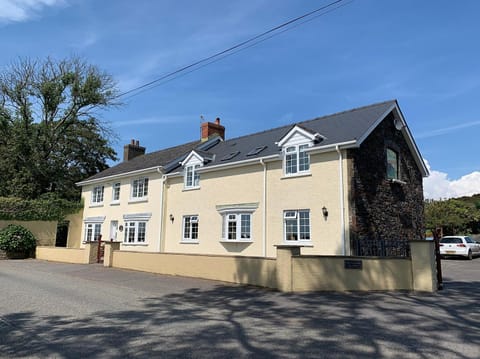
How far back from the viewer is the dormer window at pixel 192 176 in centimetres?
2212

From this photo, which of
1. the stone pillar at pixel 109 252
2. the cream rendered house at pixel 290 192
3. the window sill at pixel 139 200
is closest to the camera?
the cream rendered house at pixel 290 192

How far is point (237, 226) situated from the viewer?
63.0 feet

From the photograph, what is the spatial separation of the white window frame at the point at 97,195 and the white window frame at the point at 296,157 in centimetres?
1681

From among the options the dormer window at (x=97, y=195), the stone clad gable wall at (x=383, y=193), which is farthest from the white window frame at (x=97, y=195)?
the stone clad gable wall at (x=383, y=193)

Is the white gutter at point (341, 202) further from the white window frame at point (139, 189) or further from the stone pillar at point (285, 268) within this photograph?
the white window frame at point (139, 189)

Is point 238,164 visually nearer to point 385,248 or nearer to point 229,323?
point 385,248

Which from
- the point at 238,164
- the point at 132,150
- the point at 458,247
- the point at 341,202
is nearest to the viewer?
the point at 341,202

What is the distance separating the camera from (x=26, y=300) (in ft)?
32.8

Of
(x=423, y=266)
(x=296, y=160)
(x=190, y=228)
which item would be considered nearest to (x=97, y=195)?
(x=190, y=228)

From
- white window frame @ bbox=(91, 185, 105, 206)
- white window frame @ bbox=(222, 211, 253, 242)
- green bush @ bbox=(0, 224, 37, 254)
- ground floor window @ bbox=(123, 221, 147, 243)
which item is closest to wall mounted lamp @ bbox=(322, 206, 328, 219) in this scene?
white window frame @ bbox=(222, 211, 253, 242)

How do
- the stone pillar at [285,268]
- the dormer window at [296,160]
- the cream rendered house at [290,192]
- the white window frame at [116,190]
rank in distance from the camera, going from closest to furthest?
the stone pillar at [285,268] → the cream rendered house at [290,192] → the dormer window at [296,160] → the white window frame at [116,190]

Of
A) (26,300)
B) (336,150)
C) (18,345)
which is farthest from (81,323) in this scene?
(336,150)

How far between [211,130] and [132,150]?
33.6 feet

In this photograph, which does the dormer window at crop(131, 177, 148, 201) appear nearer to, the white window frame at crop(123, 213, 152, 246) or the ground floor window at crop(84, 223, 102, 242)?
the white window frame at crop(123, 213, 152, 246)
